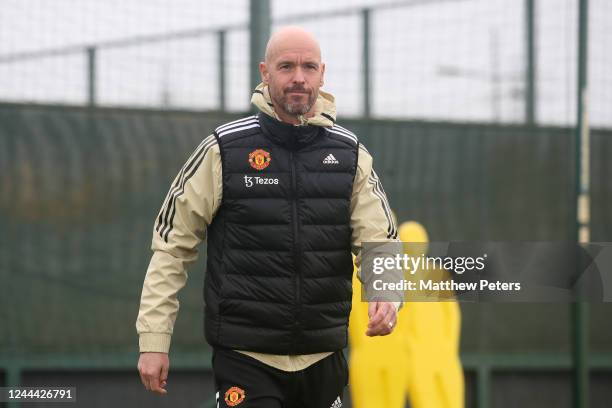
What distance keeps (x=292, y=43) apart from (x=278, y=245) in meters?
0.69

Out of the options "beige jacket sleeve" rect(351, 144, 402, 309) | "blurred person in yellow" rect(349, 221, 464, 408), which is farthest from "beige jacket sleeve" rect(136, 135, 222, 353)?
"blurred person in yellow" rect(349, 221, 464, 408)

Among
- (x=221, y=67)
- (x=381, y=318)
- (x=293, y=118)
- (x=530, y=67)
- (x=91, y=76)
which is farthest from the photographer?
(x=530, y=67)

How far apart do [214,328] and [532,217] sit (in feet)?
10.2

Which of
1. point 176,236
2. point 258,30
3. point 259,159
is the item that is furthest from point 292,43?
point 258,30

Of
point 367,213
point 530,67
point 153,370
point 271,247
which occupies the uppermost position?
point 530,67

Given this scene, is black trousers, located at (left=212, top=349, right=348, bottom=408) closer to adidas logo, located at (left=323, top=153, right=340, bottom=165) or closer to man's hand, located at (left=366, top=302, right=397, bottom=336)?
man's hand, located at (left=366, top=302, right=397, bottom=336)

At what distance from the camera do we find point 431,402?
524 cm

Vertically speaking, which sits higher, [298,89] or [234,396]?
[298,89]

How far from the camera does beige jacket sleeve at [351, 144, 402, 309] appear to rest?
10.9ft

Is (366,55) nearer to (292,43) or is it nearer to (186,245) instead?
(292,43)

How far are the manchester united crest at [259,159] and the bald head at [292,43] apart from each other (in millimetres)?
330

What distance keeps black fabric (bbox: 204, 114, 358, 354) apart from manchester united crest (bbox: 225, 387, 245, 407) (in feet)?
0.48

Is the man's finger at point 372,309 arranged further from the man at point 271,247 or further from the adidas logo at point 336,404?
the adidas logo at point 336,404

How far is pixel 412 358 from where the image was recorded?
5207mm
